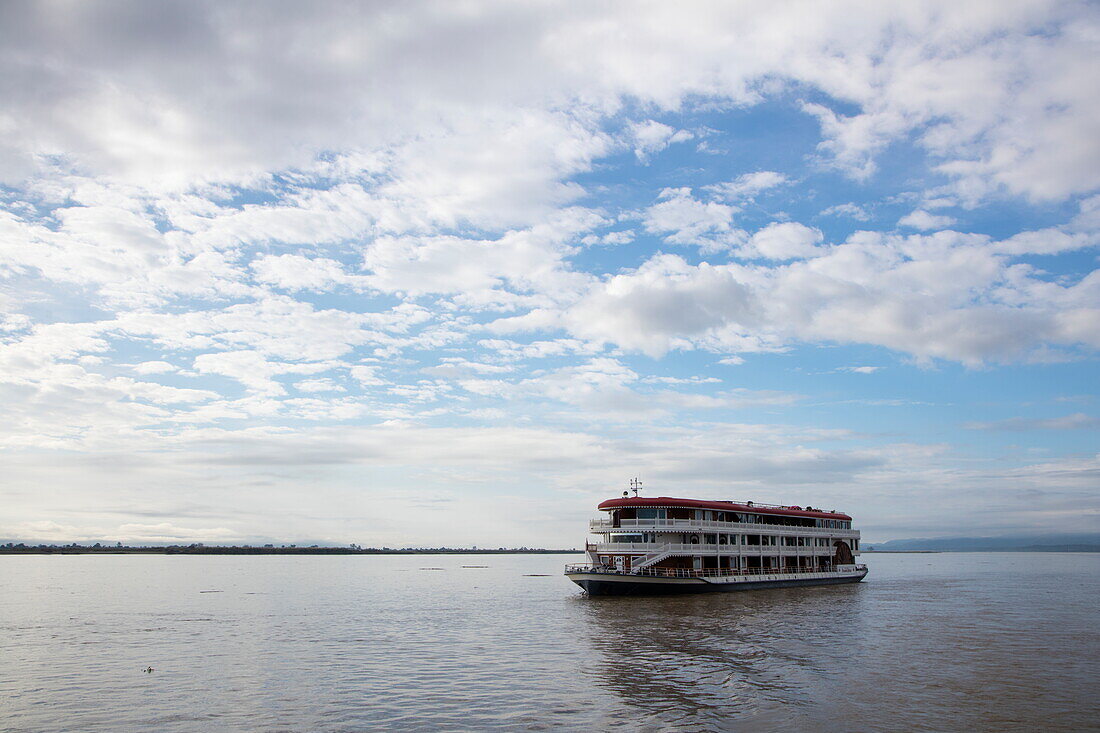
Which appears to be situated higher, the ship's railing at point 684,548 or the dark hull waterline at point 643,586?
the ship's railing at point 684,548

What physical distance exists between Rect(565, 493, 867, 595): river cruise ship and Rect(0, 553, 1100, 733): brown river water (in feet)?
8.23

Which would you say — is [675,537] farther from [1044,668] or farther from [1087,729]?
[1087,729]

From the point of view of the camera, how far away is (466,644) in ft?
126

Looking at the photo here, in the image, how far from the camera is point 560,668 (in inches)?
1208

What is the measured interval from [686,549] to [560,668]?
1335 inches

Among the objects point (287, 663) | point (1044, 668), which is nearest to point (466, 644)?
point (287, 663)

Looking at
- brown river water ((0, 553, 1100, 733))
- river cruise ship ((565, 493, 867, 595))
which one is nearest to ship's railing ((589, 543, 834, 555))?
river cruise ship ((565, 493, 867, 595))

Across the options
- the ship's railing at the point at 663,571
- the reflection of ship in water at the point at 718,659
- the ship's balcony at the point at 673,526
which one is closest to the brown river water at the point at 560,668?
the reflection of ship in water at the point at 718,659

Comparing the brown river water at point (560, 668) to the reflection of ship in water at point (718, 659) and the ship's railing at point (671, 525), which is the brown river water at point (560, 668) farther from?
the ship's railing at point (671, 525)

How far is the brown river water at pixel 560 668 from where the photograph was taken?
2262cm

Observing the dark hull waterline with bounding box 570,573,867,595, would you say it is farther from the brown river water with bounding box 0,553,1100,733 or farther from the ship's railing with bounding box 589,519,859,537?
the ship's railing with bounding box 589,519,859,537

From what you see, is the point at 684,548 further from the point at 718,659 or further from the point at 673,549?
the point at 718,659

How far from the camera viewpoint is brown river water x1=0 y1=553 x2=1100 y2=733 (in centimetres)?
2262

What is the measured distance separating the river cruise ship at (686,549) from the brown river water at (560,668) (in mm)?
2507
